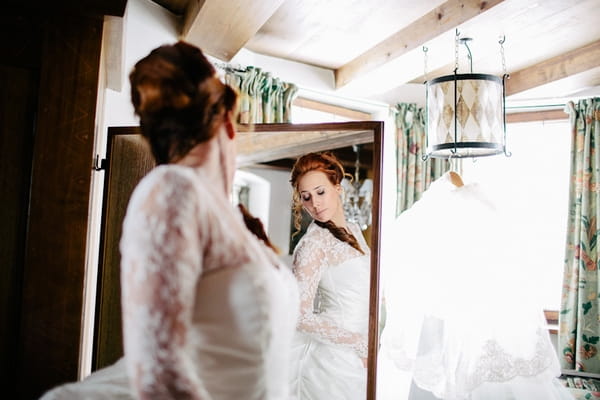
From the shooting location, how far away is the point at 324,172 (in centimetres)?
142

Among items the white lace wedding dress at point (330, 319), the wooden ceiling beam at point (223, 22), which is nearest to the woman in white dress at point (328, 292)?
the white lace wedding dress at point (330, 319)

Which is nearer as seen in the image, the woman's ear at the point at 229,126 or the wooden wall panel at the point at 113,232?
the woman's ear at the point at 229,126

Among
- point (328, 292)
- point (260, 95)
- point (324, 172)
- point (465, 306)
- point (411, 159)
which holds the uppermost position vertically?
point (260, 95)

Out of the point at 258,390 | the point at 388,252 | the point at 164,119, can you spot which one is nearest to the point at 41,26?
the point at 164,119

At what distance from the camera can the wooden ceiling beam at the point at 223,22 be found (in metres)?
1.91

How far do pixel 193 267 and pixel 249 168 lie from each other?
0.71 metres

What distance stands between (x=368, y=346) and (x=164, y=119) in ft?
2.89

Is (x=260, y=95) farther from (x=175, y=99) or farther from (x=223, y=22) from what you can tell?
(x=175, y=99)

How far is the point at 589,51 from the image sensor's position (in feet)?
8.81

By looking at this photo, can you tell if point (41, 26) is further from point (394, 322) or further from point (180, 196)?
point (394, 322)

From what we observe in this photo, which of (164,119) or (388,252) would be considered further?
(388,252)

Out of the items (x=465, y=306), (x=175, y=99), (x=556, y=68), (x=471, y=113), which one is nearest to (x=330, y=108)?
(x=471, y=113)

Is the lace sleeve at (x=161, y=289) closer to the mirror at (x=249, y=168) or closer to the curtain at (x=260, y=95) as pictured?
the mirror at (x=249, y=168)

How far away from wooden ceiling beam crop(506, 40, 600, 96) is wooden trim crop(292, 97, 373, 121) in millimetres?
955
